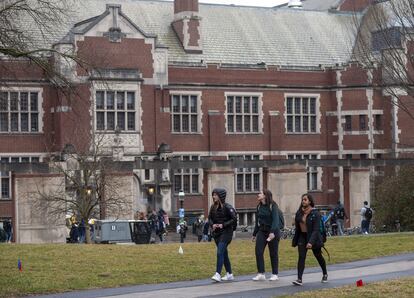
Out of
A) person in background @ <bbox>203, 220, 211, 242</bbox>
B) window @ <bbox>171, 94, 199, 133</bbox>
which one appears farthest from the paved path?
window @ <bbox>171, 94, 199, 133</bbox>

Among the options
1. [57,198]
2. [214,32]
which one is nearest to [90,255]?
[57,198]

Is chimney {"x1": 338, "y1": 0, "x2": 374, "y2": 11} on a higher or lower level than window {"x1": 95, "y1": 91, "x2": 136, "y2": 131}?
higher

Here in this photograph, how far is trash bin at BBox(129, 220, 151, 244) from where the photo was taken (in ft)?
123

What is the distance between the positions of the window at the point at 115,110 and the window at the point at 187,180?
13.0 ft

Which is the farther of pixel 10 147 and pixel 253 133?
pixel 253 133

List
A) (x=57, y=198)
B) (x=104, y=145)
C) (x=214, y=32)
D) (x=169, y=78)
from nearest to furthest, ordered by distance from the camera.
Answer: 1. (x=57, y=198)
2. (x=104, y=145)
3. (x=169, y=78)
4. (x=214, y=32)

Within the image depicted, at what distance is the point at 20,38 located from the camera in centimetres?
2208

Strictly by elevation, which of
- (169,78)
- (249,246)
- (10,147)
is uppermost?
(169,78)

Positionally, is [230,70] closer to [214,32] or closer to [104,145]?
[214,32]

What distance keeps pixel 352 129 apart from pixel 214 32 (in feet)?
32.8

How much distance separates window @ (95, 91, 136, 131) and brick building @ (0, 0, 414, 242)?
7 centimetres

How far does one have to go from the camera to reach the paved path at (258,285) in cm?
1703

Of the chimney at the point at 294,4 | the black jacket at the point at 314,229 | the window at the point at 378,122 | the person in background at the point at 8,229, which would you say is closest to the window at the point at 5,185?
the person in background at the point at 8,229

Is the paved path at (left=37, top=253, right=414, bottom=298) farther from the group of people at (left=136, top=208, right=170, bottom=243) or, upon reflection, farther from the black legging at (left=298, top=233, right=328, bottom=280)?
the group of people at (left=136, top=208, right=170, bottom=243)
